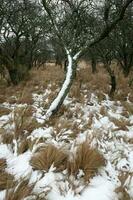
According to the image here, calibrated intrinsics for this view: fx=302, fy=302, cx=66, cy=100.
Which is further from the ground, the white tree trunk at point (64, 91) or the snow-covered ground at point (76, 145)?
the white tree trunk at point (64, 91)

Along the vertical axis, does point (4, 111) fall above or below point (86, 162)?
above

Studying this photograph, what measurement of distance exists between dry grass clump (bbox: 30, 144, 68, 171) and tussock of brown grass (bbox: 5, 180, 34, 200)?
24.0 inches

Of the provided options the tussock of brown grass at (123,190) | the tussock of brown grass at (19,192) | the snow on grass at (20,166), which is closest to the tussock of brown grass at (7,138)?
the snow on grass at (20,166)

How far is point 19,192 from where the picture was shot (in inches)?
165

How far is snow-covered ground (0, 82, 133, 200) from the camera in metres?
4.66

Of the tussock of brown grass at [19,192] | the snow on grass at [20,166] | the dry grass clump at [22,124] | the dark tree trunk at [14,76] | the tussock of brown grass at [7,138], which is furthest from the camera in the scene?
the dark tree trunk at [14,76]

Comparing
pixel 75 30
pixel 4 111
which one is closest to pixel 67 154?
pixel 4 111

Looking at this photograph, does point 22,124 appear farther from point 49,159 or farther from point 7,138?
point 49,159

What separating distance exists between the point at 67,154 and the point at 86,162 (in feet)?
1.30

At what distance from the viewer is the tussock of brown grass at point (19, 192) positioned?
4137 mm

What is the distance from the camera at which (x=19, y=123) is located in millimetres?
6648

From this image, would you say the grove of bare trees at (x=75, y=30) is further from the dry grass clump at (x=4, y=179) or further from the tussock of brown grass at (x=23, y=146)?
the dry grass clump at (x=4, y=179)

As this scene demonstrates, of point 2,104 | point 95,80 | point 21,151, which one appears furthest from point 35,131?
point 95,80

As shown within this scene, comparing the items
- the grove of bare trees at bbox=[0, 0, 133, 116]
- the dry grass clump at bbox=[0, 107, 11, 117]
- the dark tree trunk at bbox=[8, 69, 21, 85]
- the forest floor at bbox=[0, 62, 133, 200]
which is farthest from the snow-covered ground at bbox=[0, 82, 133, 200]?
the dark tree trunk at bbox=[8, 69, 21, 85]
